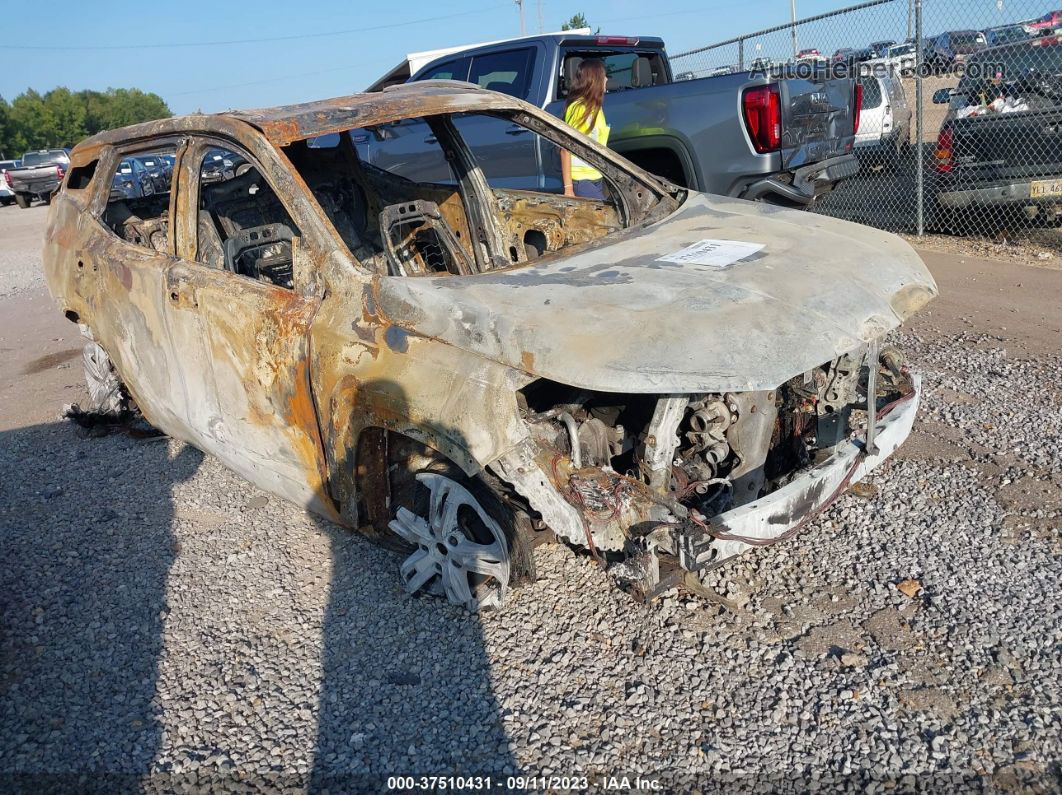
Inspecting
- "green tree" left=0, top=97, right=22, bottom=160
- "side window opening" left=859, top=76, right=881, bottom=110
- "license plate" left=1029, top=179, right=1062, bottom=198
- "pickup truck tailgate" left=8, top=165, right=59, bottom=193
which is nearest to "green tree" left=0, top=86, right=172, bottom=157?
"green tree" left=0, top=97, right=22, bottom=160

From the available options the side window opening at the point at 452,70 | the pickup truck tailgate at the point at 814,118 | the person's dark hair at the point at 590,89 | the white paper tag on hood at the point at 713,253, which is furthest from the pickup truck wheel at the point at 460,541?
the side window opening at the point at 452,70

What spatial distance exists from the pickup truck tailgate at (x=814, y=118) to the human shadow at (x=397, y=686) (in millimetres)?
4743

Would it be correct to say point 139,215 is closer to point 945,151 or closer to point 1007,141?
point 945,151

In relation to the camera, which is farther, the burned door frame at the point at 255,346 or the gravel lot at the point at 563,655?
the burned door frame at the point at 255,346

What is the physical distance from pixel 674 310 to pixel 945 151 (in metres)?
7.06

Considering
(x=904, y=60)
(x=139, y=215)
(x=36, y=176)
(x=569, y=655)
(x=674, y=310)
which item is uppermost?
(x=36, y=176)

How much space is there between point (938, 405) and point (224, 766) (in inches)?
158

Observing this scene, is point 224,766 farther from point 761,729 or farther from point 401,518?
point 761,729

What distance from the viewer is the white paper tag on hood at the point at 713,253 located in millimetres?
3184

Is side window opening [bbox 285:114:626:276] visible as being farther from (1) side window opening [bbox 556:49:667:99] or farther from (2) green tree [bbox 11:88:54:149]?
(2) green tree [bbox 11:88:54:149]

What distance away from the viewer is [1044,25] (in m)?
11.4

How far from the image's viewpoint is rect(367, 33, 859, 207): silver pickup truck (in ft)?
21.4

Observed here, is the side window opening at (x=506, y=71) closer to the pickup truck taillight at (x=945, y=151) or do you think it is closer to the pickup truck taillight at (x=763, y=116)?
the pickup truck taillight at (x=763, y=116)

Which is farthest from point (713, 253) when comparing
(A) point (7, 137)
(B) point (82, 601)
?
(A) point (7, 137)
